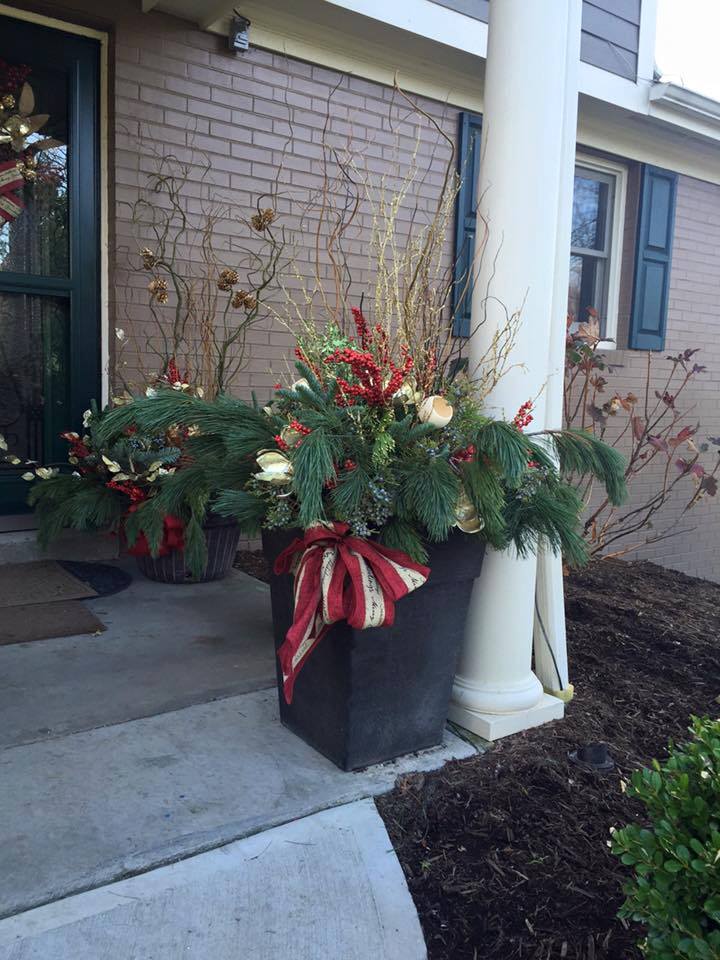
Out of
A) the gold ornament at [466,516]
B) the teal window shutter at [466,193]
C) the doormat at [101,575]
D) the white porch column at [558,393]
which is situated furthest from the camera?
the teal window shutter at [466,193]

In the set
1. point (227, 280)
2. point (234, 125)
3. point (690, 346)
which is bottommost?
point (690, 346)

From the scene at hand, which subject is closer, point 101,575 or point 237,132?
point 101,575

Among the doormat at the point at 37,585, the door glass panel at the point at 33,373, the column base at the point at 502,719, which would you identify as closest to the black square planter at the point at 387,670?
the column base at the point at 502,719

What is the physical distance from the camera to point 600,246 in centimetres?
648

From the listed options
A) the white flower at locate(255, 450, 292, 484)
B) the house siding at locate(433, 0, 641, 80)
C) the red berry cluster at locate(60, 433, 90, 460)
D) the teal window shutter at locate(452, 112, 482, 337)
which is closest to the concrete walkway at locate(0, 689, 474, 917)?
the white flower at locate(255, 450, 292, 484)

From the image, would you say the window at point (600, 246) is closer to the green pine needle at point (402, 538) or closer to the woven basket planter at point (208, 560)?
the woven basket planter at point (208, 560)

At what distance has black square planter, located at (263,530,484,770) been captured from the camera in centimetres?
218

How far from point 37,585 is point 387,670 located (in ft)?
6.99

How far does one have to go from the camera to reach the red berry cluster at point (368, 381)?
2.02 m

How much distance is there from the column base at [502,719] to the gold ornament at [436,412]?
100 cm

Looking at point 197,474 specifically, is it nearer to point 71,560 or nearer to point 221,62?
point 71,560

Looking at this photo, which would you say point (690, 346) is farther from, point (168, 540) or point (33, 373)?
point (33, 373)

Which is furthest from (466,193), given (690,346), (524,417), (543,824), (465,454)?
(543,824)

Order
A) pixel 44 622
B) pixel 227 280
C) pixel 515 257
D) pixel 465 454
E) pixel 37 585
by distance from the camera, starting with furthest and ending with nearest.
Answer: pixel 227 280 → pixel 37 585 → pixel 44 622 → pixel 515 257 → pixel 465 454
